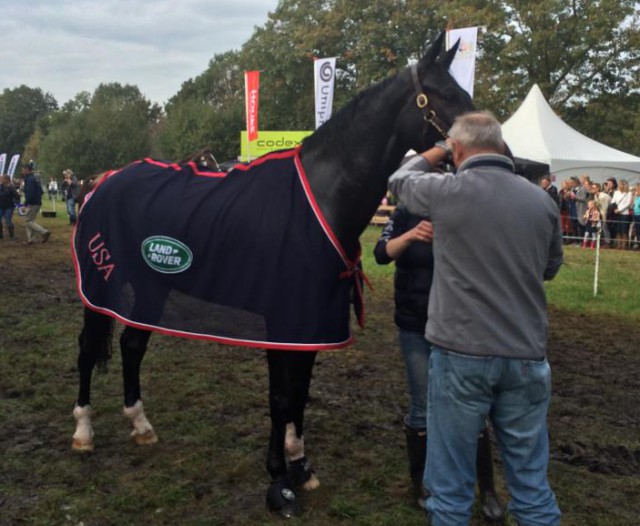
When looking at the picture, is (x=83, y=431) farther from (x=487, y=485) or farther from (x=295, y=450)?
(x=487, y=485)

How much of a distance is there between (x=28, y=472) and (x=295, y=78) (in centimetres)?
4112

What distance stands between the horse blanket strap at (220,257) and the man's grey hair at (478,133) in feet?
3.08

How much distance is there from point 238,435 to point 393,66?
37.2 m

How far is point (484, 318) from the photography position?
2.17 metres

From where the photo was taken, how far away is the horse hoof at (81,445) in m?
3.80

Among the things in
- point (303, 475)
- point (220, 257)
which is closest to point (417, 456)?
point (303, 475)

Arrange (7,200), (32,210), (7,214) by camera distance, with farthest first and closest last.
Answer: (7,214) → (7,200) → (32,210)

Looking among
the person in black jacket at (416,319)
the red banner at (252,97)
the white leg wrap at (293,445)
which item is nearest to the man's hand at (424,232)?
the person in black jacket at (416,319)

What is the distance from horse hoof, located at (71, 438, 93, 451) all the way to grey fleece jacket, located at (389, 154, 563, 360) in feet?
8.24

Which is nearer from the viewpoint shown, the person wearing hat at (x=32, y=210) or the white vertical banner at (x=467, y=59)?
the white vertical banner at (x=467, y=59)

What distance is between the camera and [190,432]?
4.11 m

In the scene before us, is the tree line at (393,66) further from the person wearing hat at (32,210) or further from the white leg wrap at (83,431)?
the white leg wrap at (83,431)

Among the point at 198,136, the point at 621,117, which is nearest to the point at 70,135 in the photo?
the point at 198,136

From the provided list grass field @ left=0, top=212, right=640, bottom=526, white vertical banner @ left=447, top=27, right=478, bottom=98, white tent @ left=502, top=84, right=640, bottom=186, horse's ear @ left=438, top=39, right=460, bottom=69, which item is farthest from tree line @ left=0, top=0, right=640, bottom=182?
horse's ear @ left=438, top=39, right=460, bottom=69
